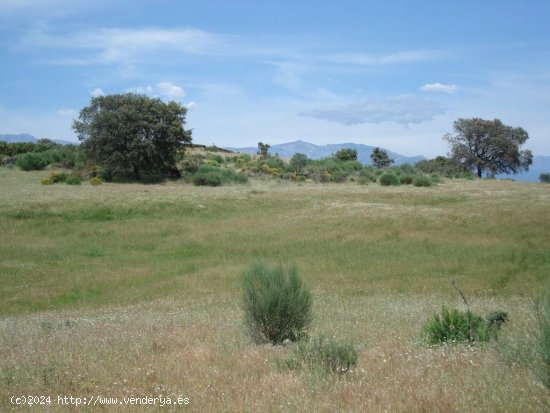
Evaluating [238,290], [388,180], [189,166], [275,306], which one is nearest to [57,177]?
[189,166]

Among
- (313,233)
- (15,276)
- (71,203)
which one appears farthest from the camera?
(71,203)

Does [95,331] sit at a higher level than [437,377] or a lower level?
lower

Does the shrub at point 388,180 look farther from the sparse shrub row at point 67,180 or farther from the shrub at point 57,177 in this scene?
the shrub at point 57,177

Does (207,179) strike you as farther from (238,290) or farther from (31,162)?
(238,290)

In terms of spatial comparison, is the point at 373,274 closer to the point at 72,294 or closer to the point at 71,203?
the point at 72,294

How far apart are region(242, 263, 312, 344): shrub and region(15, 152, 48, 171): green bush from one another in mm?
56469

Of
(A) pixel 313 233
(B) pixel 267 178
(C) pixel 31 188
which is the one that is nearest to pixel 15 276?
(A) pixel 313 233

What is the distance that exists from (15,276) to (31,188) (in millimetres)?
25320

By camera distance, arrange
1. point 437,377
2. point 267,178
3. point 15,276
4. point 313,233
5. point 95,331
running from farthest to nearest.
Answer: point 267,178 < point 313,233 < point 15,276 < point 95,331 < point 437,377

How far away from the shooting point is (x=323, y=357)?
20.7ft

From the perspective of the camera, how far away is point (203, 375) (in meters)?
6.25

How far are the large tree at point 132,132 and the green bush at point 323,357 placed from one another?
47.5m

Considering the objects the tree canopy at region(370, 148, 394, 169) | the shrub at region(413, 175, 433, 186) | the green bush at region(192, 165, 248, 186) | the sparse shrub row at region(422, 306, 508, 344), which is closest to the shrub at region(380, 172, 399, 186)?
the shrub at region(413, 175, 433, 186)

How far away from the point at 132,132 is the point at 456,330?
160 feet
